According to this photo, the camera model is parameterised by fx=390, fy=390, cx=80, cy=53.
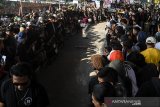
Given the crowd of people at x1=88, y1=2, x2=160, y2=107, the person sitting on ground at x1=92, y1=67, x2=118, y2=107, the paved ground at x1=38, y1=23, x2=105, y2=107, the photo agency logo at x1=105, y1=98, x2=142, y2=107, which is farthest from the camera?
the paved ground at x1=38, y1=23, x2=105, y2=107

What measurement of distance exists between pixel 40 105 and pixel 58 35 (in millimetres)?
14684

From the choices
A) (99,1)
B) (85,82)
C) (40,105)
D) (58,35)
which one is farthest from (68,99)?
(99,1)

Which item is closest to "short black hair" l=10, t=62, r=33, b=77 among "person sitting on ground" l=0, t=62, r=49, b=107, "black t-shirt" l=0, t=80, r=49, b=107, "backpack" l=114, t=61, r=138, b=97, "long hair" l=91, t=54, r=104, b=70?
Result: "person sitting on ground" l=0, t=62, r=49, b=107

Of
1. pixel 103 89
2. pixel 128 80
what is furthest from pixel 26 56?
pixel 103 89

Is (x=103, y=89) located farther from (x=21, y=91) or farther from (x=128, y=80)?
(x=128, y=80)

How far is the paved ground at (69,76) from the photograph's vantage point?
10.5 meters

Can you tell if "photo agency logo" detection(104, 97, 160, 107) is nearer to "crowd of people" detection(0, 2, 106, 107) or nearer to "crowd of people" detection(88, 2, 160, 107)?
"crowd of people" detection(88, 2, 160, 107)

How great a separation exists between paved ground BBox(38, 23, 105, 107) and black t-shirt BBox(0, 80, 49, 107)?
515 centimetres

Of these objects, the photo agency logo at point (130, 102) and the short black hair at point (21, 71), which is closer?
the photo agency logo at point (130, 102)

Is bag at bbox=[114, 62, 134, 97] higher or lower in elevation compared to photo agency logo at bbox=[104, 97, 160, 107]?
lower

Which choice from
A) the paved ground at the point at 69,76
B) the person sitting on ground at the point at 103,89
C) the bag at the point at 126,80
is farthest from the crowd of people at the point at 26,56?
the bag at the point at 126,80

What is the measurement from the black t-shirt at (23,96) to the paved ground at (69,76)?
5.15m

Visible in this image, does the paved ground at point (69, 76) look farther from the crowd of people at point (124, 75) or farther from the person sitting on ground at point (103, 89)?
the person sitting on ground at point (103, 89)

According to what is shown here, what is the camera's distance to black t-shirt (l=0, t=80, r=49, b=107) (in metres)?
4.76
